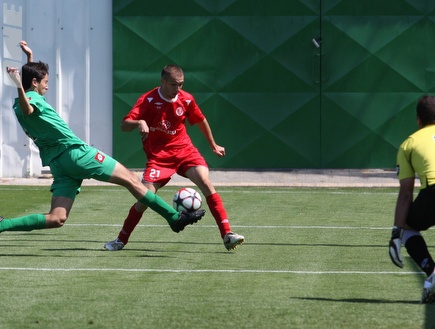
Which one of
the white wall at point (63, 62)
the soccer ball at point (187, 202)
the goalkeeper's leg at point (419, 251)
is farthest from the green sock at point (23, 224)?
the white wall at point (63, 62)

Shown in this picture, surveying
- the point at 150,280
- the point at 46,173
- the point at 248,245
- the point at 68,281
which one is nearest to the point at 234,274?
the point at 150,280

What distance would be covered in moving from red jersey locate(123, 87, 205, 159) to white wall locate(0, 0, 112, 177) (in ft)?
32.4

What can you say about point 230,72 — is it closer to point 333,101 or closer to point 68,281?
point 333,101

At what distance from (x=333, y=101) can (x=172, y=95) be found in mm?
10470

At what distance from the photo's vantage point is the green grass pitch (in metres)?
7.53

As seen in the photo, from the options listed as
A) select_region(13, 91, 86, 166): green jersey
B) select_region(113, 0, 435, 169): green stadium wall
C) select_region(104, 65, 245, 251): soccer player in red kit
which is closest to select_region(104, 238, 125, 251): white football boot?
select_region(104, 65, 245, 251): soccer player in red kit

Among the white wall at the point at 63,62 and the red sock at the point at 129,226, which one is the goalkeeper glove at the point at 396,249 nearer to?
the red sock at the point at 129,226

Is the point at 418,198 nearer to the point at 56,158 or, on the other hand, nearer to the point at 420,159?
the point at 420,159

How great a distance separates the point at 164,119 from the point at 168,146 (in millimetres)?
260

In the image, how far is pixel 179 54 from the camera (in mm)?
21578

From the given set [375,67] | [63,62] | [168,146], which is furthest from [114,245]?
[375,67]

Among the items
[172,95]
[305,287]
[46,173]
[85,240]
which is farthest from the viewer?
[46,173]

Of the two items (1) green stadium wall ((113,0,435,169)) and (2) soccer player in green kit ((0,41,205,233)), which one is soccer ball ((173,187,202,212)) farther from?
(1) green stadium wall ((113,0,435,169))

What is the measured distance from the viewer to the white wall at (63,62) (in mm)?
21094
